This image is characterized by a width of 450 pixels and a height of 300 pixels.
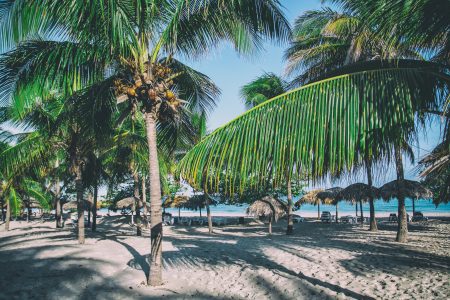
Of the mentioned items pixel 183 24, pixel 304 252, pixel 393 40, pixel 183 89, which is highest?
pixel 183 24

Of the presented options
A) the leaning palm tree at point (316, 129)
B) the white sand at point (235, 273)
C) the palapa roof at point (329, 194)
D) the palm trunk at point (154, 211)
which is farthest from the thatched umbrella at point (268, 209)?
the leaning palm tree at point (316, 129)

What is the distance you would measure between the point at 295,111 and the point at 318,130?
11.2 inches

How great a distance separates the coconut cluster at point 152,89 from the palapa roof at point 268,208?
11.8 m

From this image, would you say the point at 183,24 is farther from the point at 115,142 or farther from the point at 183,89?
the point at 115,142

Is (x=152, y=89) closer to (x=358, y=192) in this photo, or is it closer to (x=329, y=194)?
(x=358, y=192)

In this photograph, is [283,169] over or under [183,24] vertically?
under

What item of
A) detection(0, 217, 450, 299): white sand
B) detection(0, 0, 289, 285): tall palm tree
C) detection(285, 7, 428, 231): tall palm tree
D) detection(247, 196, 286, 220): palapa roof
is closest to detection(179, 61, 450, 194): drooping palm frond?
detection(285, 7, 428, 231): tall palm tree

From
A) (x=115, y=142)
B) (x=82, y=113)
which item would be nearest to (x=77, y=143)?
(x=115, y=142)

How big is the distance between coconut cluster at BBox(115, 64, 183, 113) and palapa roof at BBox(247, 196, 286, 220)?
463 inches

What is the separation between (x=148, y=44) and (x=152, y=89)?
37.9 inches

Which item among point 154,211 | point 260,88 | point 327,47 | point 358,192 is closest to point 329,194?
point 358,192

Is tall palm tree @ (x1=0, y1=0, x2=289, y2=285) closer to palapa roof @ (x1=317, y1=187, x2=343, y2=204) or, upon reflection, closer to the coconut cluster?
the coconut cluster

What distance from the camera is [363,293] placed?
5590mm

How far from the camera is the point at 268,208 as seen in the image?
659 inches
